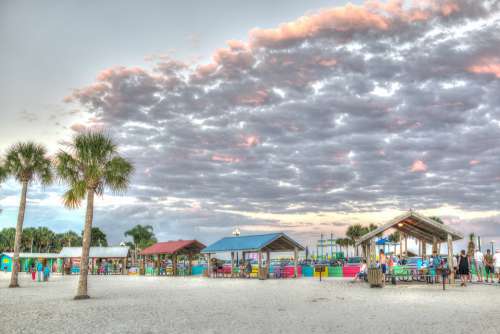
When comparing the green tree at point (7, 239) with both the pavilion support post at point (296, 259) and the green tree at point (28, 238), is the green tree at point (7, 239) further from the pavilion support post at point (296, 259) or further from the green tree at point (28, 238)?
the pavilion support post at point (296, 259)

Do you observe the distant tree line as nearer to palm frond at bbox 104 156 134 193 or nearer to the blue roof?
the blue roof

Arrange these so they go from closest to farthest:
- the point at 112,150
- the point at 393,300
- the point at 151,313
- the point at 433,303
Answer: the point at 151,313 < the point at 433,303 < the point at 393,300 < the point at 112,150

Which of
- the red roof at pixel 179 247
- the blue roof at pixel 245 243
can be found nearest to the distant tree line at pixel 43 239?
the red roof at pixel 179 247

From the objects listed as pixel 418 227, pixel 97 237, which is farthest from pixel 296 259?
pixel 97 237

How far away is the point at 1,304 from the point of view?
19250 millimetres

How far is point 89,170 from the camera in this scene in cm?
Answer: 2231

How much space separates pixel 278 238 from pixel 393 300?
22727 millimetres

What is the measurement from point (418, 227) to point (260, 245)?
1366cm

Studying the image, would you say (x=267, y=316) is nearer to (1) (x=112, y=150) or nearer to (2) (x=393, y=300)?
(2) (x=393, y=300)

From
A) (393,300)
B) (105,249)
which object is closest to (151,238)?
(105,249)

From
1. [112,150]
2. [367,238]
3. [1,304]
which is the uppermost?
[112,150]

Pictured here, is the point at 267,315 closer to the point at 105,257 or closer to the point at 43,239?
the point at 105,257

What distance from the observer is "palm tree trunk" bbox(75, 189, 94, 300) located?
21.5 meters

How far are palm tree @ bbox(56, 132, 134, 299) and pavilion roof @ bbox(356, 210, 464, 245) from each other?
1435 cm
